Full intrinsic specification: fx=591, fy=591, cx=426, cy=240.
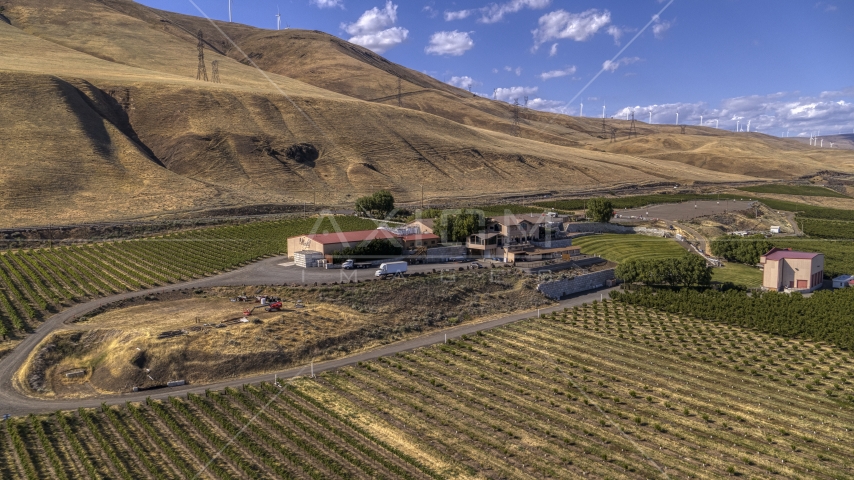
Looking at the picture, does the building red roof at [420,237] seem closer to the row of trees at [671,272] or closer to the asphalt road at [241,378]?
the asphalt road at [241,378]

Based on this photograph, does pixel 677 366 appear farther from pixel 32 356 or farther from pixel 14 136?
pixel 14 136

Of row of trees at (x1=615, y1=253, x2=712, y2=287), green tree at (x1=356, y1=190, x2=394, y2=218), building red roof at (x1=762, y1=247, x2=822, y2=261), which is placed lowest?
row of trees at (x1=615, y1=253, x2=712, y2=287)

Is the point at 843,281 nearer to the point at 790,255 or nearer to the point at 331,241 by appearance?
the point at 790,255

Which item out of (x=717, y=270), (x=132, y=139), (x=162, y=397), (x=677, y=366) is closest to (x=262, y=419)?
(x=162, y=397)

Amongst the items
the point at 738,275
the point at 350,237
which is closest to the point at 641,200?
the point at 738,275

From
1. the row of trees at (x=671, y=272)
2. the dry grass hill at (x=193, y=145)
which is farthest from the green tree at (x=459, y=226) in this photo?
the dry grass hill at (x=193, y=145)

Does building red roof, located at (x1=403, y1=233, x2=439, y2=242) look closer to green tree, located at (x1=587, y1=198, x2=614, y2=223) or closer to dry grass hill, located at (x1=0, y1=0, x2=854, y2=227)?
green tree, located at (x1=587, y1=198, x2=614, y2=223)

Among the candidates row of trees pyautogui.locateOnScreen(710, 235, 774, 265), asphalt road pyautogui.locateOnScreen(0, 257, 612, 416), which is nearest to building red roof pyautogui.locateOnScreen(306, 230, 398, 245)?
asphalt road pyautogui.locateOnScreen(0, 257, 612, 416)
